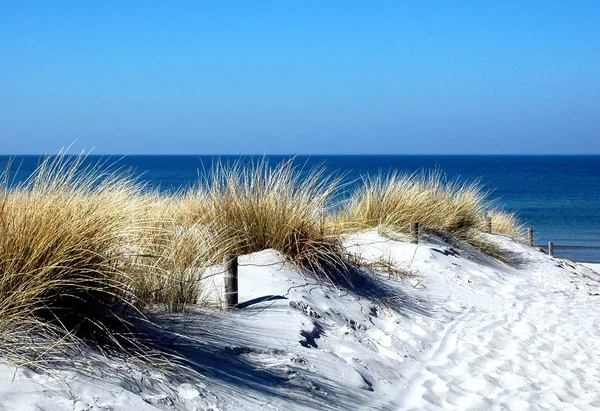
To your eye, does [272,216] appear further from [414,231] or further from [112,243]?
[414,231]

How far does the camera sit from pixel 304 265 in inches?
273

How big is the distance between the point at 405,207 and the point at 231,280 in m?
6.17

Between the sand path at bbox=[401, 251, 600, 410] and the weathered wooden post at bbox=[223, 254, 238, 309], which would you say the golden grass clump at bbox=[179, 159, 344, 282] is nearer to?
the weathered wooden post at bbox=[223, 254, 238, 309]

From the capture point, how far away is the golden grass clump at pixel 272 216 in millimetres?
7027

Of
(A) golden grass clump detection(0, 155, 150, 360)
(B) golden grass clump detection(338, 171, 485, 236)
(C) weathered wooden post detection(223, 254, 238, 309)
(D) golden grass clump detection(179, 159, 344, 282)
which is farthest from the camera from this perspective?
(B) golden grass clump detection(338, 171, 485, 236)

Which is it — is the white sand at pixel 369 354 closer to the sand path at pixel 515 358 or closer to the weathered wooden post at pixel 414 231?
the sand path at pixel 515 358

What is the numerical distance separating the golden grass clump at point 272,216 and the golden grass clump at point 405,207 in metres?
2.44

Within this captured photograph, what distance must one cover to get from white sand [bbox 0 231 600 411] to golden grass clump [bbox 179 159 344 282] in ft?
0.97

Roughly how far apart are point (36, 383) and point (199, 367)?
0.99m

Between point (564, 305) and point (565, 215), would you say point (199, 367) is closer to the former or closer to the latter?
point (564, 305)

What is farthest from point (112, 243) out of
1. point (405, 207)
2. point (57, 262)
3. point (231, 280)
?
point (405, 207)

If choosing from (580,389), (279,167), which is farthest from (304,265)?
(580,389)

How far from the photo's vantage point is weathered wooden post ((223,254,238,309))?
17.6ft

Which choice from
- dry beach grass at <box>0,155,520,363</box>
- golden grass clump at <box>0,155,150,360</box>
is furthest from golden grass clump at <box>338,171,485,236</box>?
golden grass clump at <box>0,155,150,360</box>
